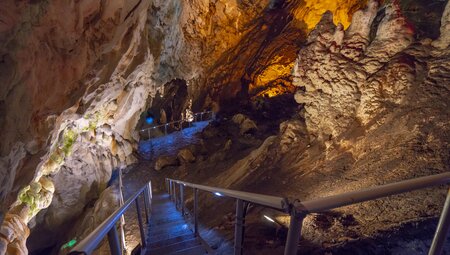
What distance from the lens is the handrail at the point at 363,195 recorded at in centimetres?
112

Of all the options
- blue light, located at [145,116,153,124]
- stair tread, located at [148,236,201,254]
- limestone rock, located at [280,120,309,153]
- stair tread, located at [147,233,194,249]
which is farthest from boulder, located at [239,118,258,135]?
stair tread, located at [148,236,201,254]

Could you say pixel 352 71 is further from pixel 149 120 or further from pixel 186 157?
pixel 149 120

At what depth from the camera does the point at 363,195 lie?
1.20m

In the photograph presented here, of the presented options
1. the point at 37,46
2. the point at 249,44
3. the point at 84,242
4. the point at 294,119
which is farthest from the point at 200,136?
the point at 84,242

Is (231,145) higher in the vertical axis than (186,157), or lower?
higher

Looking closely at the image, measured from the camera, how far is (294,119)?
7.04 metres

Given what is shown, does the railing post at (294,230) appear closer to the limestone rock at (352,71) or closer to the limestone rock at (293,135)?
the limestone rock at (352,71)

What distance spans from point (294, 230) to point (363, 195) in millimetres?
354

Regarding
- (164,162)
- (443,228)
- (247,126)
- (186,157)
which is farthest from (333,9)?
(443,228)

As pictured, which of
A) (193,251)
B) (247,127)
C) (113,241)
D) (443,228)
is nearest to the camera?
(443,228)

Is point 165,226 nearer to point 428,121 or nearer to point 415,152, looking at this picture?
point 415,152

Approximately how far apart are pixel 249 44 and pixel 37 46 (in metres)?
14.6

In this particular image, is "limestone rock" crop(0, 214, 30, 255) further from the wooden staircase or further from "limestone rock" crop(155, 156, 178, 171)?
"limestone rock" crop(155, 156, 178, 171)

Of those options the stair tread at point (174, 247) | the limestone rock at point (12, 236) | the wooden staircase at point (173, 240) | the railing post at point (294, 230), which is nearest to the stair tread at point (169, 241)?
the wooden staircase at point (173, 240)
